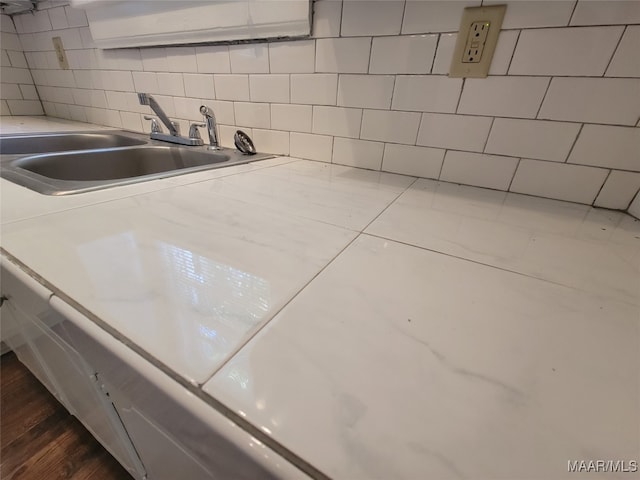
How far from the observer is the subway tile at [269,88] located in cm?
87

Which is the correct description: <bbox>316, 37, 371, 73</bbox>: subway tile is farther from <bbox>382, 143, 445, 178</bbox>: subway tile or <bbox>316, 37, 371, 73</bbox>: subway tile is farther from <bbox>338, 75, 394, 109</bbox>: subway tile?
<bbox>382, 143, 445, 178</bbox>: subway tile

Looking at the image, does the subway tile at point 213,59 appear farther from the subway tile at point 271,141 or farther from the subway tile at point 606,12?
the subway tile at point 606,12

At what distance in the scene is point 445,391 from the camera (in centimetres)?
19

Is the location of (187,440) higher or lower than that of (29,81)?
lower

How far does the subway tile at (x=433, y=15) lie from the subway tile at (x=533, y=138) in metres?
0.25

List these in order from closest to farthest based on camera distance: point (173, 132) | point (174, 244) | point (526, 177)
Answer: point (174, 244)
point (526, 177)
point (173, 132)

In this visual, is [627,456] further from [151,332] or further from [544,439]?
[151,332]

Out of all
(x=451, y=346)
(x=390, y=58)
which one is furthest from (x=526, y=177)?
(x=451, y=346)

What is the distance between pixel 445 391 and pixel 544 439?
0.19 feet

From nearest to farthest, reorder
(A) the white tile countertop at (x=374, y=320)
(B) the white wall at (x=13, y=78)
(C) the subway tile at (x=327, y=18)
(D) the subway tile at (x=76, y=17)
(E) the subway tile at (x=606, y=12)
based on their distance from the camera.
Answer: (A) the white tile countertop at (x=374, y=320) → (E) the subway tile at (x=606, y=12) → (C) the subway tile at (x=327, y=18) → (D) the subway tile at (x=76, y=17) → (B) the white wall at (x=13, y=78)

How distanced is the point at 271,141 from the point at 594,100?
2.87 ft

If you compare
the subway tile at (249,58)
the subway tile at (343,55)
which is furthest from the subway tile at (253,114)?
the subway tile at (343,55)

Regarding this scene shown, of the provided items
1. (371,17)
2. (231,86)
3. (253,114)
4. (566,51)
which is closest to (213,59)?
(231,86)

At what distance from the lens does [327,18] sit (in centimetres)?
74
